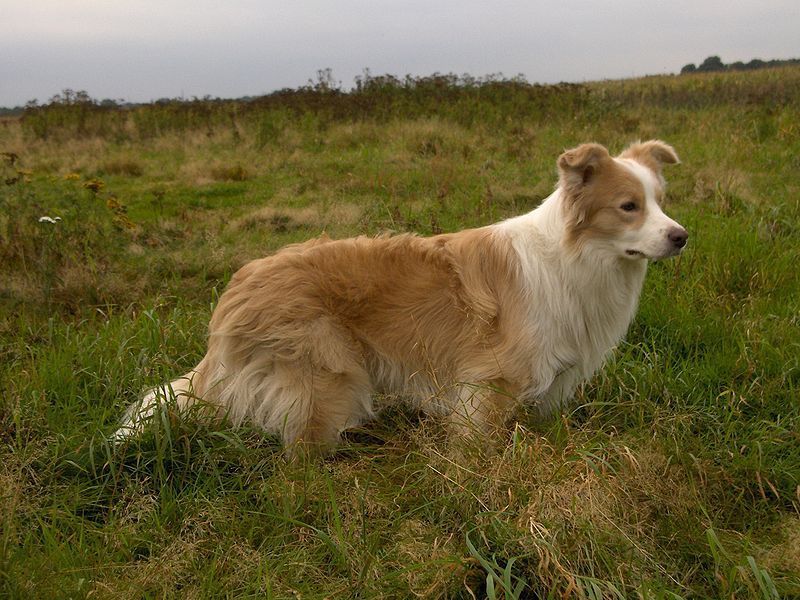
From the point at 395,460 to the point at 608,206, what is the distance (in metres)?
1.68

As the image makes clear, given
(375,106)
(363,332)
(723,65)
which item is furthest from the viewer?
(723,65)

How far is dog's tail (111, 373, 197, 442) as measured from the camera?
119 inches

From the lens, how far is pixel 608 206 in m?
3.24

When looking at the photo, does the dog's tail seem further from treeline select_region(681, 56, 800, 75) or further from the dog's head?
treeline select_region(681, 56, 800, 75)

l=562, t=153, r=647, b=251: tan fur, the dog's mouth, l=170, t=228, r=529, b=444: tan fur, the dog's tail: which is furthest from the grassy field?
l=562, t=153, r=647, b=251: tan fur

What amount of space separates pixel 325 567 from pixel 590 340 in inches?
72.1

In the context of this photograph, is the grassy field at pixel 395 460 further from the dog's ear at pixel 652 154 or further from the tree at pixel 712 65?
the tree at pixel 712 65

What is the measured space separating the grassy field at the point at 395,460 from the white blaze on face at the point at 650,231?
0.78 m

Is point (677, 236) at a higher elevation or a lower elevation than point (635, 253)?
higher

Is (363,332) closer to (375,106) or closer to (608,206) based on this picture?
(608,206)

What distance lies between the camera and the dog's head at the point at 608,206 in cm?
318

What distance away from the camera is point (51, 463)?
114 inches

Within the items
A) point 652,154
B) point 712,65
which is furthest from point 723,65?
point 652,154

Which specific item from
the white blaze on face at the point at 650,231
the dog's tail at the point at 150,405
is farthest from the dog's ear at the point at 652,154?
the dog's tail at the point at 150,405
